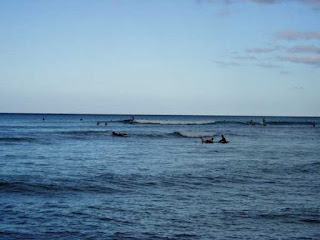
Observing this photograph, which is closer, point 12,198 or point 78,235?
point 78,235

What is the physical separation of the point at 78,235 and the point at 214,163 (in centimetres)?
1894

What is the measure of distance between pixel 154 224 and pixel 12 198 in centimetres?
715

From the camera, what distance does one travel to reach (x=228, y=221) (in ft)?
44.5

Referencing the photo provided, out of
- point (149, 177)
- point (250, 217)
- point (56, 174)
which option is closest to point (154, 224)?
point (250, 217)

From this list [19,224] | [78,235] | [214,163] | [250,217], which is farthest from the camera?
[214,163]

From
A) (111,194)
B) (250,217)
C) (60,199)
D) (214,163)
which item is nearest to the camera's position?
(250,217)

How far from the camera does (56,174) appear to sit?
2283 cm

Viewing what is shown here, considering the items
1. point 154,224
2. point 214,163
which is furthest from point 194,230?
point 214,163

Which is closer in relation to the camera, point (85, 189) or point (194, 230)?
point (194, 230)

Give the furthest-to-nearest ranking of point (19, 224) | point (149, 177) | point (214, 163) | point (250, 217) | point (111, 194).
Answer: point (214, 163), point (149, 177), point (111, 194), point (250, 217), point (19, 224)

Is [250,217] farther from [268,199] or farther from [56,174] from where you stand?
[56,174]

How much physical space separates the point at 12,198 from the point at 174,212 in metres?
7.24

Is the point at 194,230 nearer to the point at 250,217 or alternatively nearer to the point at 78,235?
the point at 250,217

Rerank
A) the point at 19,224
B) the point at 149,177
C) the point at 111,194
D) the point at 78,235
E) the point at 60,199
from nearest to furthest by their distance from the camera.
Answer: the point at 78,235 < the point at 19,224 < the point at 60,199 < the point at 111,194 < the point at 149,177
